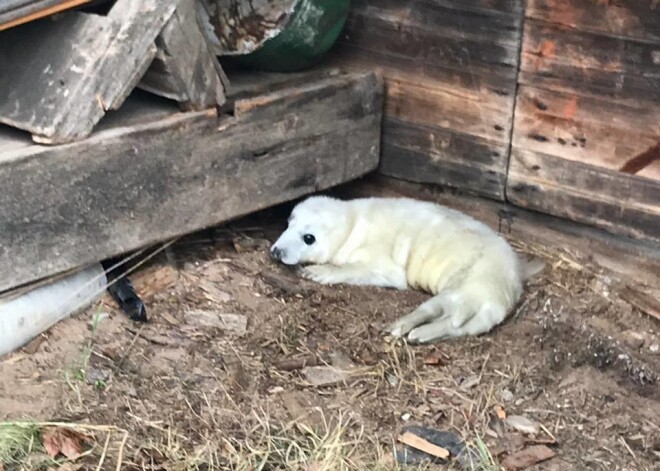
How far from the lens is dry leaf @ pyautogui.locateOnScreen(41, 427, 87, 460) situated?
283 centimetres

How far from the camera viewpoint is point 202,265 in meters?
3.97

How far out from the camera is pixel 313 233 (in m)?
4.02

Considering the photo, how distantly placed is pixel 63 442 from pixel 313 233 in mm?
1453

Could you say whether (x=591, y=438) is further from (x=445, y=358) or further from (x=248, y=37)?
(x=248, y=37)

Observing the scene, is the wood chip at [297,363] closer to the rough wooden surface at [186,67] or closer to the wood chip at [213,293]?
the wood chip at [213,293]

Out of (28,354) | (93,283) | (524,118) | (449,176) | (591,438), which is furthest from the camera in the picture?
(449,176)

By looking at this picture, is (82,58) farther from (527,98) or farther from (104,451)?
(527,98)

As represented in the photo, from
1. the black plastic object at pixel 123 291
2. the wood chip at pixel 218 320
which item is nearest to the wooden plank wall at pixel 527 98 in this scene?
the wood chip at pixel 218 320

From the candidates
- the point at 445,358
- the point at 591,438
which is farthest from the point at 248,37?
the point at 591,438

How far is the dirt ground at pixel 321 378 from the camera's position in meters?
2.94

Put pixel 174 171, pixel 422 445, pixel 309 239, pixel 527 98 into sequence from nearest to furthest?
pixel 422 445 < pixel 174 171 < pixel 527 98 < pixel 309 239

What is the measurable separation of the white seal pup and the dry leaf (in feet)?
3.71

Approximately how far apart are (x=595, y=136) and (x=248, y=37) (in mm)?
1395

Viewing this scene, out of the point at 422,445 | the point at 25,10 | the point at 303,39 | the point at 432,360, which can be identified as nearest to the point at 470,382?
the point at 432,360
